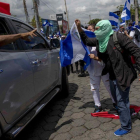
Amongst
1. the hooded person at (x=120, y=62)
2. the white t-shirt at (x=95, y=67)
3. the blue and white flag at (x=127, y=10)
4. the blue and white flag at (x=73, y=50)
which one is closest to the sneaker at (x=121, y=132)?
the hooded person at (x=120, y=62)

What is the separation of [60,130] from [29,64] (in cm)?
119

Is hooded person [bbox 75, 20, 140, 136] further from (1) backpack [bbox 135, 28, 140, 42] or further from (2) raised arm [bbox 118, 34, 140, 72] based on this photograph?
(1) backpack [bbox 135, 28, 140, 42]

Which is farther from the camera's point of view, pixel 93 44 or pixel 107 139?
pixel 93 44

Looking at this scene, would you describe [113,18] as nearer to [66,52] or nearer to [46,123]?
[66,52]

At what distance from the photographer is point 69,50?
3.09 metres

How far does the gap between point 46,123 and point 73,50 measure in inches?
55.8

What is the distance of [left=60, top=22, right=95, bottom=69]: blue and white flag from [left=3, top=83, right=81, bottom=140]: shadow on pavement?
1065 millimetres

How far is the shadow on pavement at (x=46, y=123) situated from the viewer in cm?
270

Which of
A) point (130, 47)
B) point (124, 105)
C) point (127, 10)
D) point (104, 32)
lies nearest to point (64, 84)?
→ point (124, 105)

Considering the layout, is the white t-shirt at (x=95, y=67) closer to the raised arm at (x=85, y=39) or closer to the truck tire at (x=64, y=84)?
the raised arm at (x=85, y=39)

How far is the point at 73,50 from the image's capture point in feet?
10.1

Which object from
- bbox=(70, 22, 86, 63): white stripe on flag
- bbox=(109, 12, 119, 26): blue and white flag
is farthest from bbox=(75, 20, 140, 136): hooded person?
bbox=(109, 12, 119, 26): blue and white flag

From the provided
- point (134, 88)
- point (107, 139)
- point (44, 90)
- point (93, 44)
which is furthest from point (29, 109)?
point (134, 88)

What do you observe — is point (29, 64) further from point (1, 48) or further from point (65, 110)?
point (65, 110)
